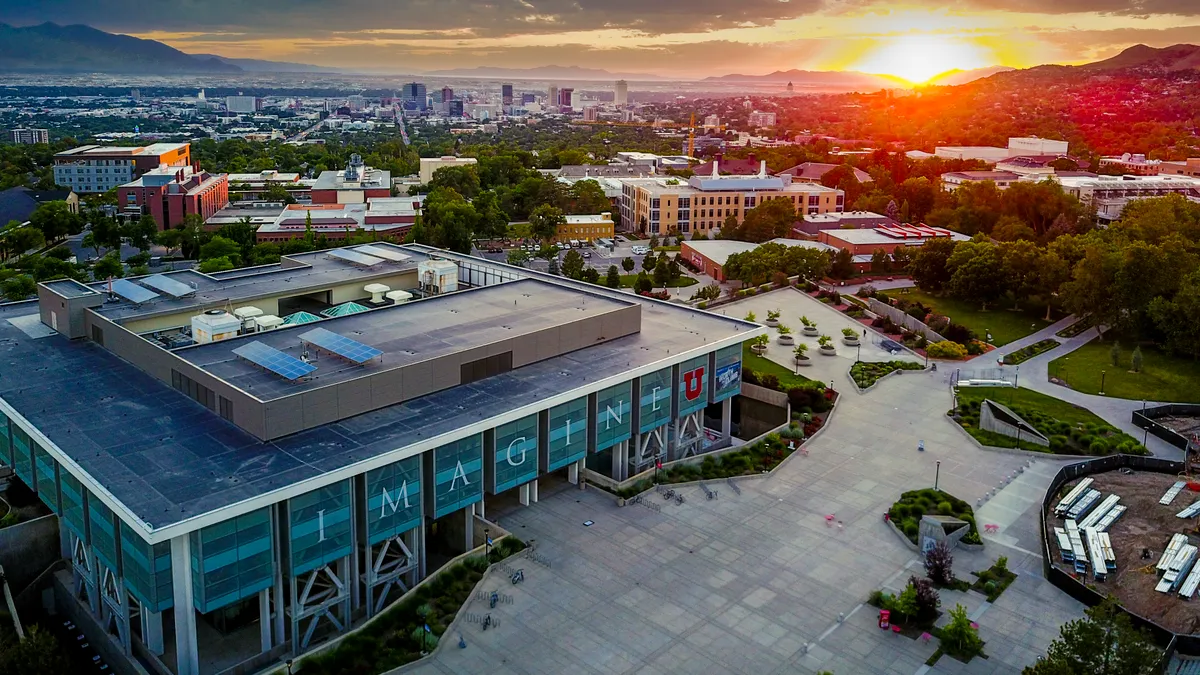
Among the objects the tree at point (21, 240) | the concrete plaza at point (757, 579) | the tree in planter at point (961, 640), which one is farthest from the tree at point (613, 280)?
the tree at point (21, 240)

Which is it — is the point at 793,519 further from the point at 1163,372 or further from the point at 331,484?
the point at 1163,372

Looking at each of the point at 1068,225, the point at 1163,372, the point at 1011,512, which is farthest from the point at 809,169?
the point at 1011,512

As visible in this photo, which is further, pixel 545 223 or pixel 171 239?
pixel 545 223

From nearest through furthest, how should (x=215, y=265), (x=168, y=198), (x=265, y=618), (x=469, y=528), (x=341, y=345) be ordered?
1. (x=265, y=618)
2. (x=469, y=528)
3. (x=341, y=345)
4. (x=215, y=265)
5. (x=168, y=198)

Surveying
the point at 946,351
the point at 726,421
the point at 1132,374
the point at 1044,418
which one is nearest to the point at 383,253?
the point at 726,421

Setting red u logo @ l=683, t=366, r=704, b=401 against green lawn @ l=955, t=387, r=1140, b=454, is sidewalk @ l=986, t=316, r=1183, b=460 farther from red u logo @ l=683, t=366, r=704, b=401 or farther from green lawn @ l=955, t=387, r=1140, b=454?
red u logo @ l=683, t=366, r=704, b=401

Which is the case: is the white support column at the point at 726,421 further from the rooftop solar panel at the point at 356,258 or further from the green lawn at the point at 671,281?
the green lawn at the point at 671,281

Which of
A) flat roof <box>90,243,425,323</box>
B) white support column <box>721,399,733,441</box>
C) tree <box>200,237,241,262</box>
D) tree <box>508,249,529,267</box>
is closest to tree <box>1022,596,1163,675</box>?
white support column <box>721,399,733,441</box>

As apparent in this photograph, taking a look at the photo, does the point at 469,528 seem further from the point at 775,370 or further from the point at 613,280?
the point at 613,280
